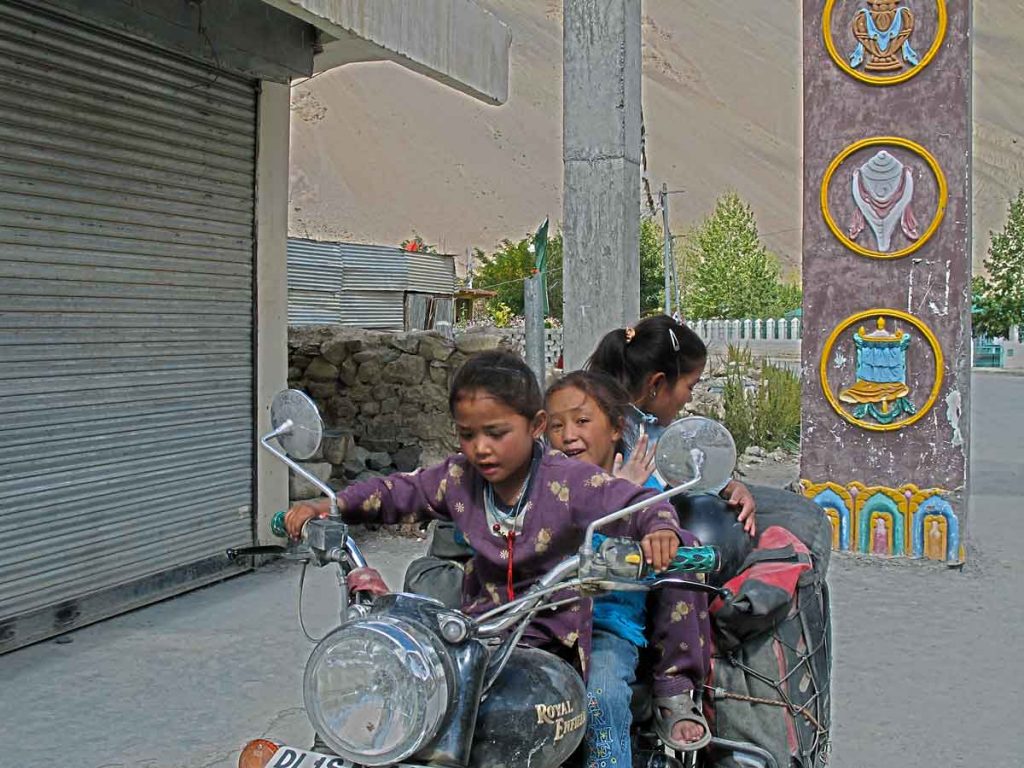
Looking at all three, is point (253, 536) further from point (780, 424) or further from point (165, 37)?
point (780, 424)

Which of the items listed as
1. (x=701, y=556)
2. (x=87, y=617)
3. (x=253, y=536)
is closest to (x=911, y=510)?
(x=253, y=536)

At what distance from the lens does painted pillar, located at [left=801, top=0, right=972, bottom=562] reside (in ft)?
23.1

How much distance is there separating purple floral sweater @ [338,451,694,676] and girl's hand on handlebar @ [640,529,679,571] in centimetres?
10

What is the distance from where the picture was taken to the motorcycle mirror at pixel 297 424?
2.67 meters

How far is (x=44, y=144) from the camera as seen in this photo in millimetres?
5332

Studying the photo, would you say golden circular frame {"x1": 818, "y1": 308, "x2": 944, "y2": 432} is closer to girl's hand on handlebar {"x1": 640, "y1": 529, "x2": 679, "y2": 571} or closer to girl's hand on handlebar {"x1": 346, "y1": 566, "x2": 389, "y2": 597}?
girl's hand on handlebar {"x1": 640, "y1": 529, "x2": 679, "y2": 571}

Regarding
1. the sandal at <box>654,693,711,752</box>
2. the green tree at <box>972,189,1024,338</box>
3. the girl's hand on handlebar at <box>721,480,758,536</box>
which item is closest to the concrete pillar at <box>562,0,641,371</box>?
the girl's hand on handlebar at <box>721,480,758,536</box>

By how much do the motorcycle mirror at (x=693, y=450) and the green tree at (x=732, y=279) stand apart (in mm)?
50419

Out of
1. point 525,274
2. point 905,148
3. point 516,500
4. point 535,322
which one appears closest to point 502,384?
point 516,500

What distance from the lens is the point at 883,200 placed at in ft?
23.6

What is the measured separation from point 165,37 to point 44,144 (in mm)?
975

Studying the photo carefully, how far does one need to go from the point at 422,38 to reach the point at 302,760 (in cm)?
549

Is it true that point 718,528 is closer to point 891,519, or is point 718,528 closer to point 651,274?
point 891,519

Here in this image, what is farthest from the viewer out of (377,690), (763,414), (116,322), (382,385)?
(763,414)
